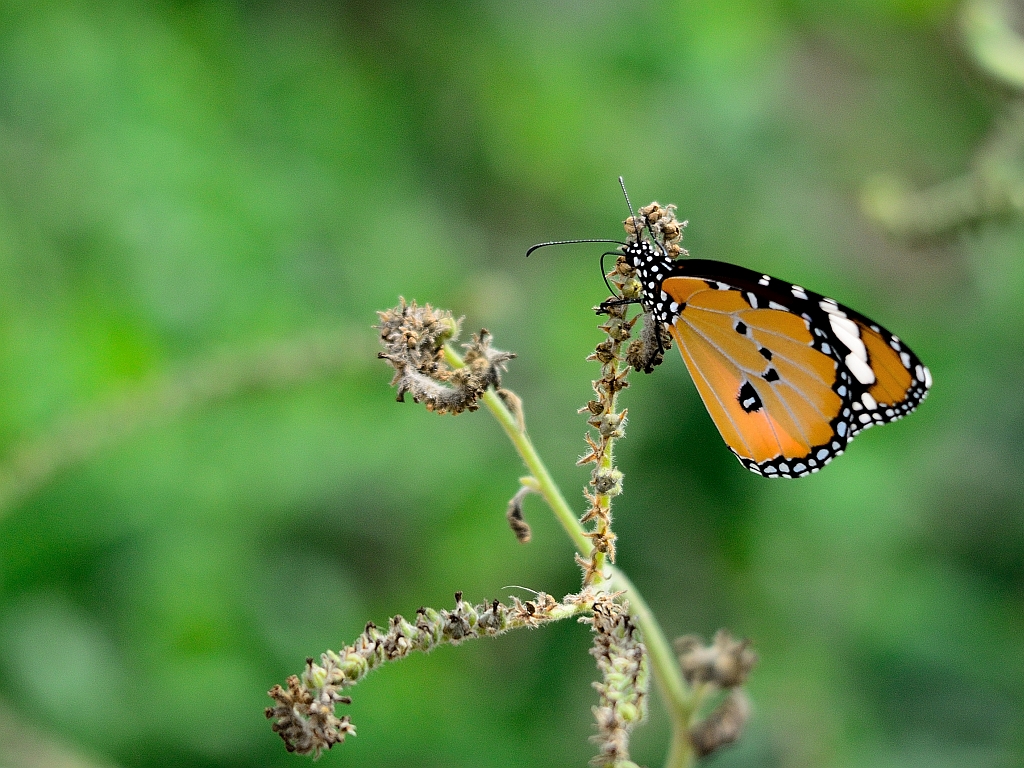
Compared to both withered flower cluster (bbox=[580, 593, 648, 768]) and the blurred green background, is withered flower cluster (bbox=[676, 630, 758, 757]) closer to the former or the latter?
withered flower cluster (bbox=[580, 593, 648, 768])

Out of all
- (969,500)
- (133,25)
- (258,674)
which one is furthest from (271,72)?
(969,500)

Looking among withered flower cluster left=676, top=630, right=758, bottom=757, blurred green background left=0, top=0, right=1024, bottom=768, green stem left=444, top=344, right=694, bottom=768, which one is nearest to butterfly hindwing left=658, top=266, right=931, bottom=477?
blurred green background left=0, top=0, right=1024, bottom=768

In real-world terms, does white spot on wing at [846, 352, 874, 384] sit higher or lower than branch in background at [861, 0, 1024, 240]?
lower

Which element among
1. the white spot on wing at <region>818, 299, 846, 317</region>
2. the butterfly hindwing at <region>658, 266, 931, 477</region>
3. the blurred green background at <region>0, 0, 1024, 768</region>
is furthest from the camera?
the blurred green background at <region>0, 0, 1024, 768</region>

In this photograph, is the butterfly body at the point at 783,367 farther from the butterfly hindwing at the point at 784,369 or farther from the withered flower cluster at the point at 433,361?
the withered flower cluster at the point at 433,361

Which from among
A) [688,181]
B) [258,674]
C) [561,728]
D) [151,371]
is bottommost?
[561,728]

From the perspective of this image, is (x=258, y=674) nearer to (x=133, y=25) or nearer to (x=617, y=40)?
(x=133, y=25)

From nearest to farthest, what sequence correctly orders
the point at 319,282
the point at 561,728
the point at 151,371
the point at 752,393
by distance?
the point at 752,393, the point at 151,371, the point at 561,728, the point at 319,282

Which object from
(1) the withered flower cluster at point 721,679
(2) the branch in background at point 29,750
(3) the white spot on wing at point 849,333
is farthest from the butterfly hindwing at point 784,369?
(2) the branch in background at point 29,750

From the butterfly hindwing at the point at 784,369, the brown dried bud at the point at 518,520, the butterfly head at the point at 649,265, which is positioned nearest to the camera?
the brown dried bud at the point at 518,520
